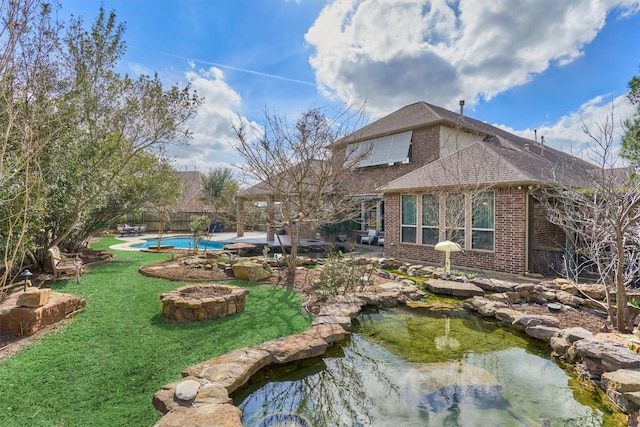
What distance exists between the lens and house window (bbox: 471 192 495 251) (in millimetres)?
10945

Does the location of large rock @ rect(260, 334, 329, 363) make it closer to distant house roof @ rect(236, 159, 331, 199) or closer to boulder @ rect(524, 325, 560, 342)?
boulder @ rect(524, 325, 560, 342)

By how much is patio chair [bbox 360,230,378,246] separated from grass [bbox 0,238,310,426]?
35.5ft

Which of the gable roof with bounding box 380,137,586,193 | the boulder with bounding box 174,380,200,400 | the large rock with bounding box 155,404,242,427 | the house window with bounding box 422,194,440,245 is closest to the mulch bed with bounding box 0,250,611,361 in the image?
the boulder with bounding box 174,380,200,400

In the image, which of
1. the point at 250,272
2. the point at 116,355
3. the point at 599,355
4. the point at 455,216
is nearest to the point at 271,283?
the point at 250,272

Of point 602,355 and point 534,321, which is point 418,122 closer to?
point 534,321

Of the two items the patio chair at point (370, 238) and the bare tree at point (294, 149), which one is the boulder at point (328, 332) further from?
the patio chair at point (370, 238)

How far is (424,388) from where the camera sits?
4121 millimetres

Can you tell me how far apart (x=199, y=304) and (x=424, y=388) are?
3.86m

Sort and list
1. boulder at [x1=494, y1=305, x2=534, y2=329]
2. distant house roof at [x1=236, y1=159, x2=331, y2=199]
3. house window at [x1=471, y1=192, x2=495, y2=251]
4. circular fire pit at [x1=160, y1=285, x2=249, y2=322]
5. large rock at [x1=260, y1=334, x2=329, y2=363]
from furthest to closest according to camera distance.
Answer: house window at [x1=471, y1=192, x2=495, y2=251]
distant house roof at [x1=236, y1=159, x2=331, y2=199]
boulder at [x1=494, y1=305, x2=534, y2=329]
circular fire pit at [x1=160, y1=285, x2=249, y2=322]
large rock at [x1=260, y1=334, x2=329, y2=363]

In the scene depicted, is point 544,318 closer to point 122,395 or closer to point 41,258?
point 122,395

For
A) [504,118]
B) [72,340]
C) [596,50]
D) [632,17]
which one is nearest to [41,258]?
[72,340]

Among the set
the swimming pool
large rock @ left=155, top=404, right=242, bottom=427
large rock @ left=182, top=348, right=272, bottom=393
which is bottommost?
large rock @ left=182, top=348, right=272, bottom=393

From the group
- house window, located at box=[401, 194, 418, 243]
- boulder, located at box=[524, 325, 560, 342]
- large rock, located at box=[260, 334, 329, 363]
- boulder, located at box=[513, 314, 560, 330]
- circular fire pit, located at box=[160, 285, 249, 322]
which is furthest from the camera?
house window, located at box=[401, 194, 418, 243]

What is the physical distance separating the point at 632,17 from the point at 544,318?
9018mm
